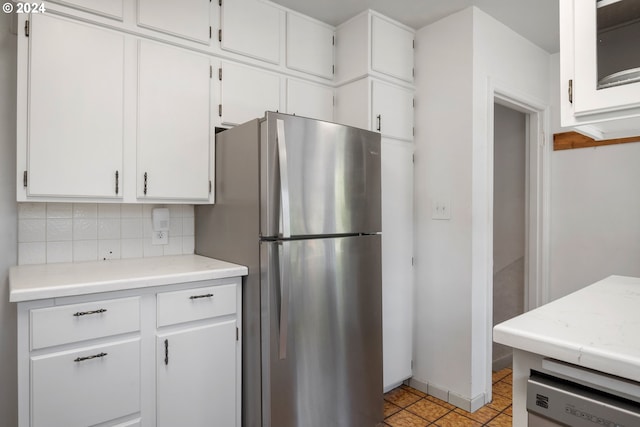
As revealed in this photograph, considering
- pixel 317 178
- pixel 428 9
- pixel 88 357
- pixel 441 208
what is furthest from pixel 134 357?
pixel 428 9

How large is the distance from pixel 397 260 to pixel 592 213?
1.60 metres

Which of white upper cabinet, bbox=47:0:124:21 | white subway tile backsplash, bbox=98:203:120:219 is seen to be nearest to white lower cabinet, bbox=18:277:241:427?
white subway tile backsplash, bbox=98:203:120:219

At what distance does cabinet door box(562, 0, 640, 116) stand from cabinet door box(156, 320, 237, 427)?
1643 mm

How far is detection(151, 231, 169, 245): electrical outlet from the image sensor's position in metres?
2.20

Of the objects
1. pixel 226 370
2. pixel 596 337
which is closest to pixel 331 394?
pixel 226 370

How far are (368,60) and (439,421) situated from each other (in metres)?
2.18

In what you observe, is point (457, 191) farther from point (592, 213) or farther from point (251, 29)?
point (251, 29)

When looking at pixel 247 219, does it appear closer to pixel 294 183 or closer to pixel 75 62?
pixel 294 183

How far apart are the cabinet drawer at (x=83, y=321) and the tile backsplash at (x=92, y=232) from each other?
653 millimetres

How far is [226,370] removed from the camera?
1.78 metres

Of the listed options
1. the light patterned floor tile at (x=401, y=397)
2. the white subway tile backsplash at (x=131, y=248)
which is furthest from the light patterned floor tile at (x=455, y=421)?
the white subway tile backsplash at (x=131, y=248)

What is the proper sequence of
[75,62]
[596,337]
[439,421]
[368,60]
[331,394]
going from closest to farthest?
[596,337] → [75,62] → [331,394] → [439,421] → [368,60]

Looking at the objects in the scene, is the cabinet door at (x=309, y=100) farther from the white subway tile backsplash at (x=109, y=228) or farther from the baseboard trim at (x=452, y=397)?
the baseboard trim at (x=452, y=397)

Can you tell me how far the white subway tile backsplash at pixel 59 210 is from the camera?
191 cm
